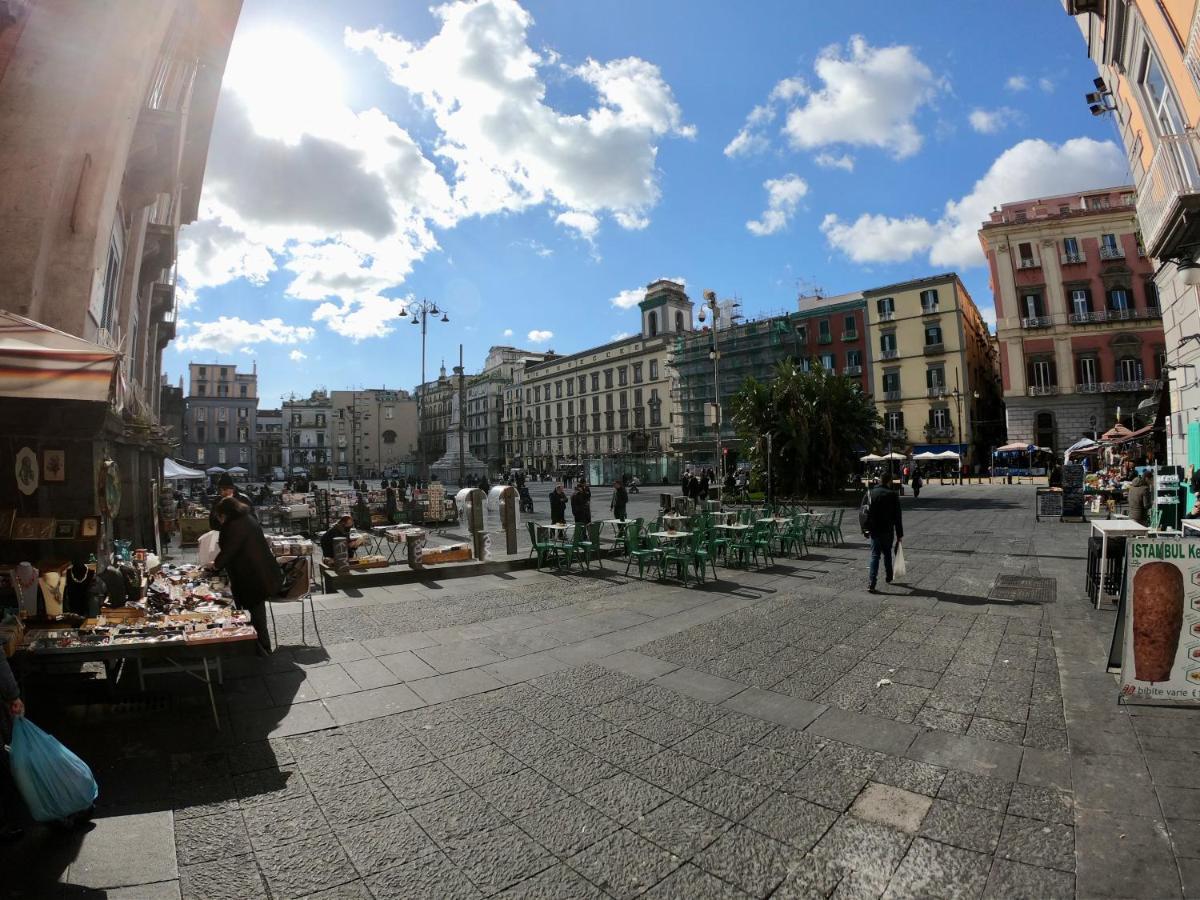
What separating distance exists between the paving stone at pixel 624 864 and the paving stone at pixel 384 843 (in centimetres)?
78

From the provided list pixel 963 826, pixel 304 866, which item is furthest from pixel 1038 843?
pixel 304 866

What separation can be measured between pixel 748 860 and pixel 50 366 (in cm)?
534

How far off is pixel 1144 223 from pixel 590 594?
34.5ft

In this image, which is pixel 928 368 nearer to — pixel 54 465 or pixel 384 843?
pixel 54 465

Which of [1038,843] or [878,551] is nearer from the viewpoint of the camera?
[1038,843]

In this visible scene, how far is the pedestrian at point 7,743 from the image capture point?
275 cm

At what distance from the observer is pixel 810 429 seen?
2694cm

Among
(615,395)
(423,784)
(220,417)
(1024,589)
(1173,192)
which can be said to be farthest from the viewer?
(220,417)

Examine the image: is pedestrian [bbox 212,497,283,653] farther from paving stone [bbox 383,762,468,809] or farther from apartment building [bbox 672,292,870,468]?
apartment building [bbox 672,292,870,468]

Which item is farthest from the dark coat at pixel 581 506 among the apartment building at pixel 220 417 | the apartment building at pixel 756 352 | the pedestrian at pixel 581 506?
the apartment building at pixel 220 417

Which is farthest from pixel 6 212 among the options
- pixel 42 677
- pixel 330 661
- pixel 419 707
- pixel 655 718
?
pixel 655 718

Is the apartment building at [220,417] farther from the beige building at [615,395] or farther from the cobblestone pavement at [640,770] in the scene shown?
the cobblestone pavement at [640,770]

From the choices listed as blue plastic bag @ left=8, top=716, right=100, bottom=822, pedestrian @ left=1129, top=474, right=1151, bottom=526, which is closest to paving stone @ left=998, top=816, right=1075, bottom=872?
blue plastic bag @ left=8, top=716, right=100, bottom=822

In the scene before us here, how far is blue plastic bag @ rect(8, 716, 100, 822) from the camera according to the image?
265 centimetres
